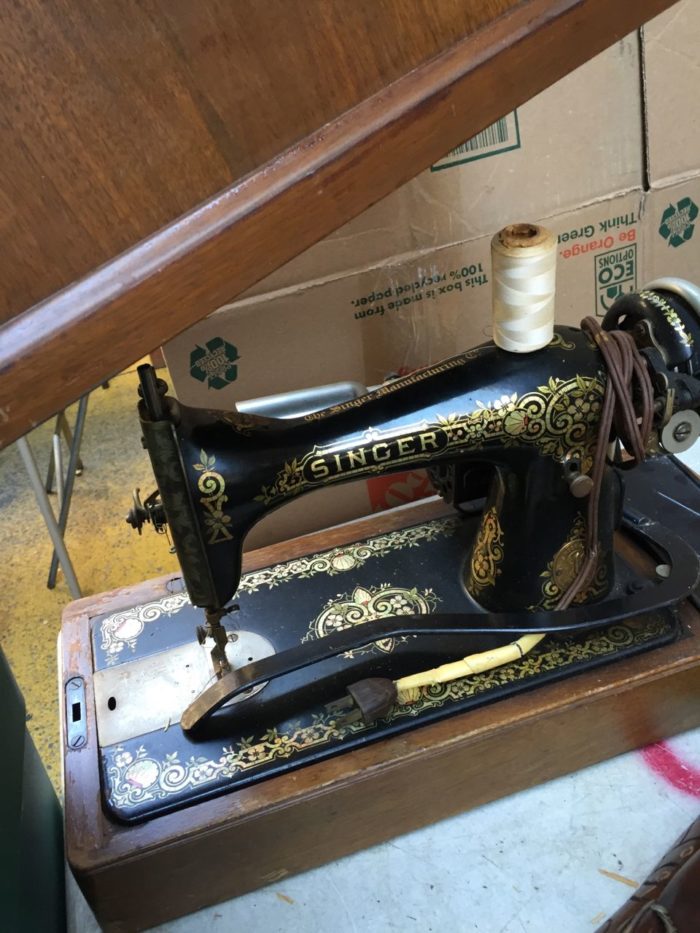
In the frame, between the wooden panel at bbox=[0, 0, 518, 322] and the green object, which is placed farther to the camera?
the green object

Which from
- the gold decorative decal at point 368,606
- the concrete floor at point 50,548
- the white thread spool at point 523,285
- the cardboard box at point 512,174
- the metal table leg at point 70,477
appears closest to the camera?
the white thread spool at point 523,285

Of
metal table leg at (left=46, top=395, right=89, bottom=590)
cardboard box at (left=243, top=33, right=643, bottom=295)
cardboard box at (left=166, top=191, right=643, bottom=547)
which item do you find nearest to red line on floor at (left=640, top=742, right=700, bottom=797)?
cardboard box at (left=166, top=191, right=643, bottom=547)

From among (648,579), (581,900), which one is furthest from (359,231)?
(581,900)

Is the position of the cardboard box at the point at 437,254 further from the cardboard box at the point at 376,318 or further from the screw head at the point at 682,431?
the screw head at the point at 682,431

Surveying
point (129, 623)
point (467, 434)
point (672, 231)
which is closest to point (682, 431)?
point (467, 434)

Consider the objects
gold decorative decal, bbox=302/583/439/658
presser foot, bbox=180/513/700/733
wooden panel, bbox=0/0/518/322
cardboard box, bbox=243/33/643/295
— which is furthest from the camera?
cardboard box, bbox=243/33/643/295

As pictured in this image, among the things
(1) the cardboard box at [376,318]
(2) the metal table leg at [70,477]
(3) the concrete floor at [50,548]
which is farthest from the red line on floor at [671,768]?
(2) the metal table leg at [70,477]

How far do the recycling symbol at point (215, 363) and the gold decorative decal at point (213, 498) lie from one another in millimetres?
391

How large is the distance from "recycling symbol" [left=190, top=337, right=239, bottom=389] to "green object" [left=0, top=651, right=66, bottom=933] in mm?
438

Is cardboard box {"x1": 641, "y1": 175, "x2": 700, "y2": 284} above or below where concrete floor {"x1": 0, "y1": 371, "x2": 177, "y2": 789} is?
above

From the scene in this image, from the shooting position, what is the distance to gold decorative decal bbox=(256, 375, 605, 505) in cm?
78

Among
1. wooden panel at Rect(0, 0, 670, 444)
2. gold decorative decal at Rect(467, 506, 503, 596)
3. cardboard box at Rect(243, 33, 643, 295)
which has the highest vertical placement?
wooden panel at Rect(0, 0, 670, 444)

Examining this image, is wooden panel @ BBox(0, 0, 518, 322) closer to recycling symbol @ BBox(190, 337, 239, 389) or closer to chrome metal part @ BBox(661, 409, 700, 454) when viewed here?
chrome metal part @ BBox(661, 409, 700, 454)

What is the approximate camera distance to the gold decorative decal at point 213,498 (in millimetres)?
734
